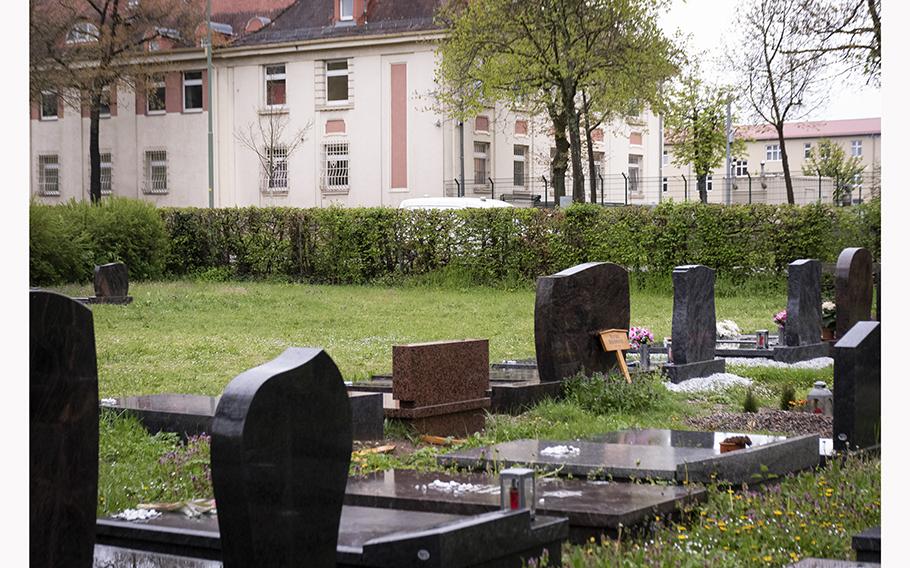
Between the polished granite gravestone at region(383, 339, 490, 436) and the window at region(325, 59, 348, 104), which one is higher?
the window at region(325, 59, 348, 104)

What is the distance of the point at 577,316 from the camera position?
35.9ft

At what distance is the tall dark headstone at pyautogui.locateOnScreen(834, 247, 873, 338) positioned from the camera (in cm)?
1371

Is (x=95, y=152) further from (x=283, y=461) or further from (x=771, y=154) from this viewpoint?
(x=771, y=154)

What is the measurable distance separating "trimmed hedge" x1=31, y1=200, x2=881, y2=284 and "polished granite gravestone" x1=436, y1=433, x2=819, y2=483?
13.8 meters

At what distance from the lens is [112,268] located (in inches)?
832

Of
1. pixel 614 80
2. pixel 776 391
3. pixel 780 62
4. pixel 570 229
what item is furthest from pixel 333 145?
pixel 776 391

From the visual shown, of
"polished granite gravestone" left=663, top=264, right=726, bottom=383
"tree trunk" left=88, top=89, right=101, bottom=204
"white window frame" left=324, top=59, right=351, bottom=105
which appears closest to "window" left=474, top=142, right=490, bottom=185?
"white window frame" left=324, top=59, right=351, bottom=105

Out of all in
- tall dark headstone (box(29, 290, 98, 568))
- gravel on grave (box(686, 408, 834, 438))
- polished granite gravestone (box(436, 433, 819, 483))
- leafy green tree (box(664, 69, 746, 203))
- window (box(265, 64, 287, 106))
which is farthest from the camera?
leafy green tree (box(664, 69, 746, 203))

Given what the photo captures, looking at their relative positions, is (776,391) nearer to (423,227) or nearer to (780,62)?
(423,227)

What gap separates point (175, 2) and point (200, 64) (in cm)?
249

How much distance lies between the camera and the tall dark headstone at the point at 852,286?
13711 mm

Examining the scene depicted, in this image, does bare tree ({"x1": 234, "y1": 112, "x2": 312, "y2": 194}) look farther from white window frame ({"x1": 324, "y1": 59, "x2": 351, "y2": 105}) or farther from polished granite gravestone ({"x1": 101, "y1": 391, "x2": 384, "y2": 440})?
polished granite gravestone ({"x1": 101, "y1": 391, "x2": 384, "y2": 440})

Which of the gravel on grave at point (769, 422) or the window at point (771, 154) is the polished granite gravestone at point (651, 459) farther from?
the window at point (771, 154)

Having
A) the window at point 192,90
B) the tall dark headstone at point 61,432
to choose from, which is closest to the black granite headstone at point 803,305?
the tall dark headstone at point 61,432
